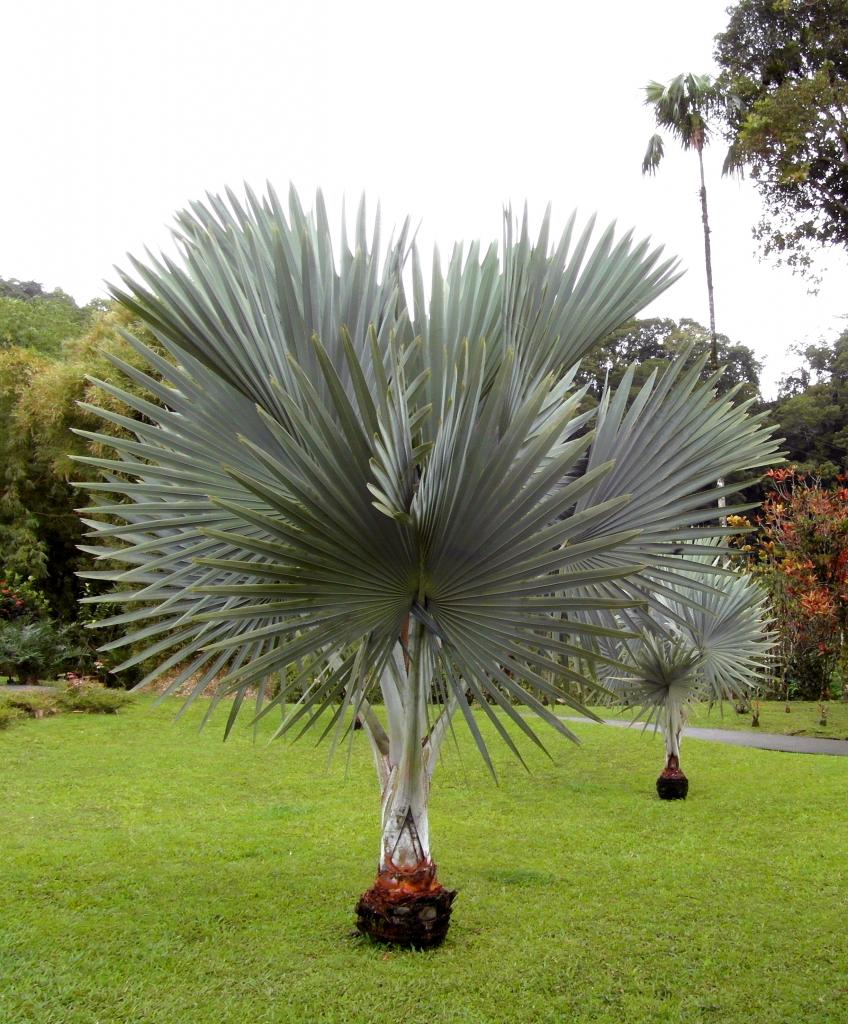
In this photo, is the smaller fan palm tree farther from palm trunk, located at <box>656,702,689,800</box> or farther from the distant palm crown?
the distant palm crown

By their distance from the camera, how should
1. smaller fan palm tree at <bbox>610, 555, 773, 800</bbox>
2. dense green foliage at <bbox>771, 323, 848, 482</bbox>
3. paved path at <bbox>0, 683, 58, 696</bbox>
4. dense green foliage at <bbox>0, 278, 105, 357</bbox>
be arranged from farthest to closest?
1. dense green foliage at <bbox>771, 323, 848, 482</bbox>
2. dense green foliage at <bbox>0, 278, 105, 357</bbox>
3. paved path at <bbox>0, 683, 58, 696</bbox>
4. smaller fan palm tree at <bbox>610, 555, 773, 800</bbox>

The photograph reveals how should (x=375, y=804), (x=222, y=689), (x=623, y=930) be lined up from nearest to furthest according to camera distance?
(x=222, y=689), (x=623, y=930), (x=375, y=804)

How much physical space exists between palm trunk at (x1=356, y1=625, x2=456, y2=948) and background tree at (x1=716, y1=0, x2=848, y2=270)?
11038 millimetres

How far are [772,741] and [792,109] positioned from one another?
28.1ft

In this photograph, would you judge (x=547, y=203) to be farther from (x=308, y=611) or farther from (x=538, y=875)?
(x=538, y=875)

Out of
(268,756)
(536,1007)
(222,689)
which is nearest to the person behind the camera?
(222,689)

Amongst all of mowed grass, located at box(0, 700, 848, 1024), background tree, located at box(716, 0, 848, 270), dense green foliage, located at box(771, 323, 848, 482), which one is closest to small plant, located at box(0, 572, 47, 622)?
mowed grass, located at box(0, 700, 848, 1024)

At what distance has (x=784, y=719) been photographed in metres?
13.9

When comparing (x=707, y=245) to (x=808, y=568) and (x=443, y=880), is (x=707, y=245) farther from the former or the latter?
(x=443, y=880)

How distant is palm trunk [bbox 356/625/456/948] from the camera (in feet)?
12.5

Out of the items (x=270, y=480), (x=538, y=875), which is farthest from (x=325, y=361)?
(x=538, y=875)

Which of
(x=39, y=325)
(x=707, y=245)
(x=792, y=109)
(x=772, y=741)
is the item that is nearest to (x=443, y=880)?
(x=772, y=741)

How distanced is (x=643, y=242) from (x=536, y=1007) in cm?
301

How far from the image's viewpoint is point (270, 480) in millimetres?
3521
